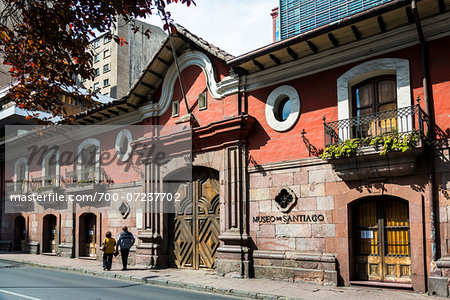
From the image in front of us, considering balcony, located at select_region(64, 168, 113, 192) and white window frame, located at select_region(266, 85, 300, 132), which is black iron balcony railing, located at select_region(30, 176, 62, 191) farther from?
white window frame, located at select_region(266, 85, 300, 132)

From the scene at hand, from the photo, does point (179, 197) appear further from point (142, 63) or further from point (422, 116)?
point (142, 63)

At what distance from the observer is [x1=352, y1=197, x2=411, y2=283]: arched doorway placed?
35.5 ft

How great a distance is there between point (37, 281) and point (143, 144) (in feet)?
20.0

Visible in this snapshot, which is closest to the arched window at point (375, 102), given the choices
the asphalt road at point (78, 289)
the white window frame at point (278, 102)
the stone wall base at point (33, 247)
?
the white window frame at point (278, 102)

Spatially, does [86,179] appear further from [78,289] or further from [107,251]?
[78,289]

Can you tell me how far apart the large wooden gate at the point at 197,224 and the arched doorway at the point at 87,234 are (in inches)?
223

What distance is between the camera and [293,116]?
13055 mm

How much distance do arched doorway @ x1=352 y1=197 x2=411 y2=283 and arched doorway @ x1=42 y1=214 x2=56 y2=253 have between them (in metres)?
17.3

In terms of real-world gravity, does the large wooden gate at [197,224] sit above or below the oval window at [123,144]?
below

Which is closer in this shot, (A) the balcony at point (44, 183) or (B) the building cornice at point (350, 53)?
(B) the building cornice at point (350, 53)

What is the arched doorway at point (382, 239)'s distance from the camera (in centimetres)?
1083

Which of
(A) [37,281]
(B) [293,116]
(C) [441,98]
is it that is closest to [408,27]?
(C) [441,98]

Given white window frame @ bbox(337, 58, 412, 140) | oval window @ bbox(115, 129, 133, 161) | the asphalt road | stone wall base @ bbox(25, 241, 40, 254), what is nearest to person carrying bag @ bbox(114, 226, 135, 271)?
the asphalt road

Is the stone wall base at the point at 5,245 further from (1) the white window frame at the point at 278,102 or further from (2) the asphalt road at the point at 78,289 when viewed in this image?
(1) the white window frame at the point at 278,102
